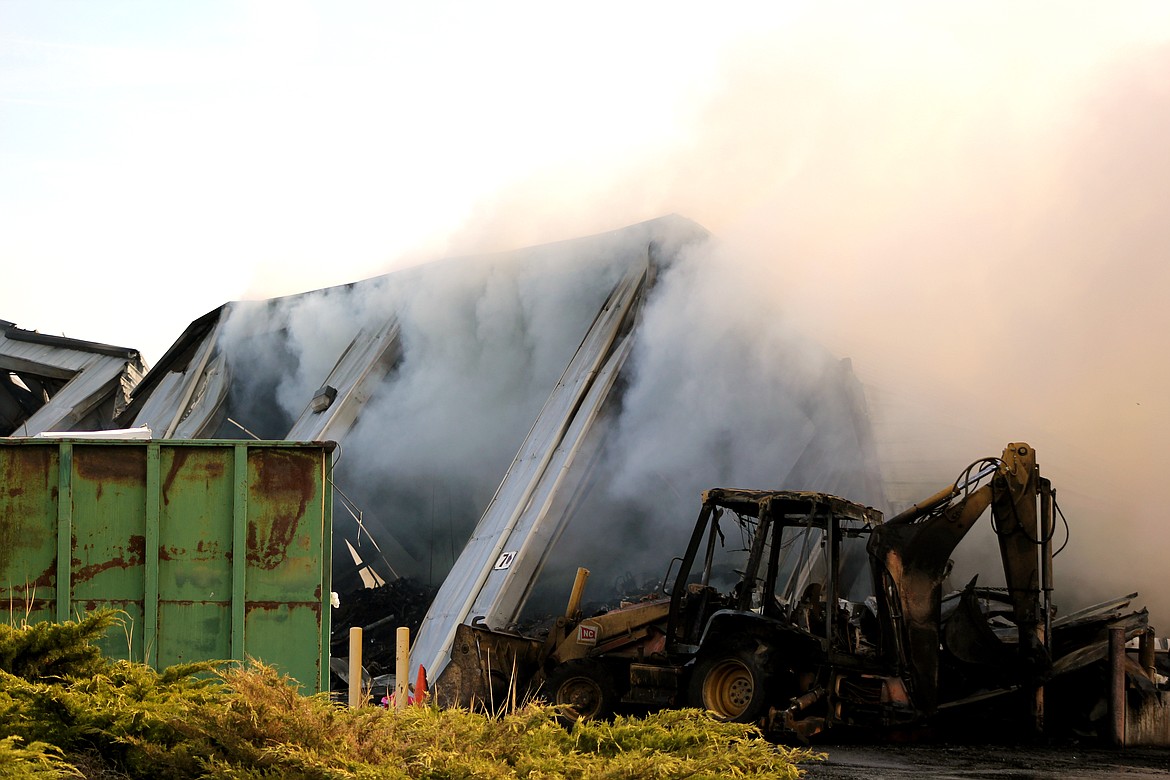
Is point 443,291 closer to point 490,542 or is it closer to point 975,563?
point 490,542

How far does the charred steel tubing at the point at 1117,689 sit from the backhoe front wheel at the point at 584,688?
415cm

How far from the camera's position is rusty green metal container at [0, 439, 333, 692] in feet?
23.7

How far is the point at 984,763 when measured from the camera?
9.87m

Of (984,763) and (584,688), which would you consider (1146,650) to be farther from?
(584,688)

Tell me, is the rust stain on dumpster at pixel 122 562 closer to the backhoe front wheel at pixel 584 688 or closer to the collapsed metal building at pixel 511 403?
A: the backhoe front wheel at pixel 584 688

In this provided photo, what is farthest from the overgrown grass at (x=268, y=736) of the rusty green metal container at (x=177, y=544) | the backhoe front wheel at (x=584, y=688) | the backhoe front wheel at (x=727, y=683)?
the backhoe front wheel at (x=584, y=688)

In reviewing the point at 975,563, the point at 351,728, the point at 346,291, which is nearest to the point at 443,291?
the point at 346,291

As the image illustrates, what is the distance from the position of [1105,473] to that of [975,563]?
2051mm

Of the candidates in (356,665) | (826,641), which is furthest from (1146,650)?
(356,665)

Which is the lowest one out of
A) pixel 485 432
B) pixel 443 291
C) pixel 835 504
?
pixel 835 504

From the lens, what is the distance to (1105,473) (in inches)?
671

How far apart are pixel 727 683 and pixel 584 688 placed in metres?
1.40

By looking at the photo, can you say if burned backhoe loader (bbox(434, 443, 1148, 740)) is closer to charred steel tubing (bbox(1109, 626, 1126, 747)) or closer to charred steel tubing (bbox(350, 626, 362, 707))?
charred steel tubing (bbox(1109, 626, 1126, 747))

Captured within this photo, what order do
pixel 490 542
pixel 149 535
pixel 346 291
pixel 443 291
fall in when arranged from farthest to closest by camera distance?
1. pixel 346 291
2. pixel 443 291
3. pixel 490 542
4. pixel 149 535
